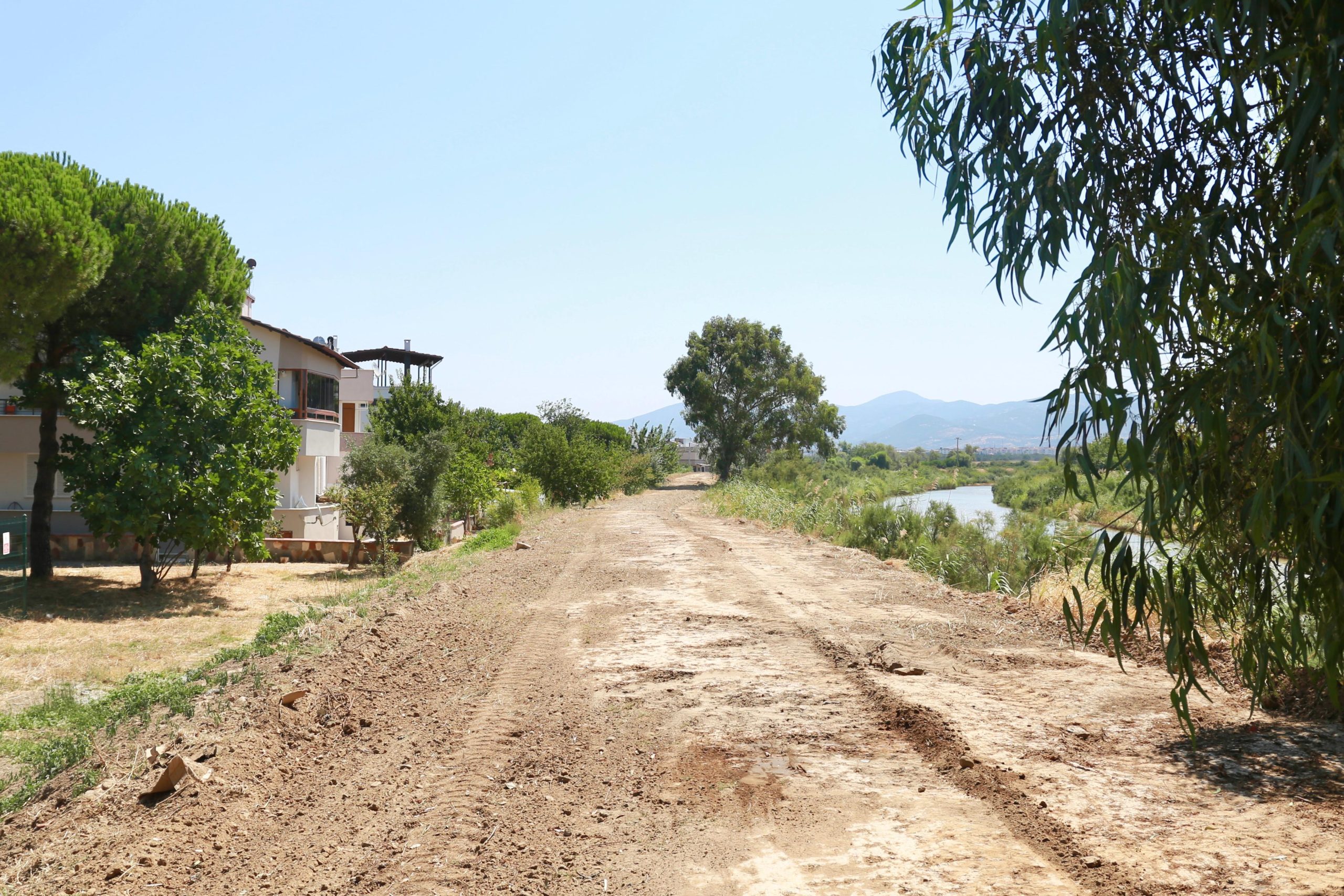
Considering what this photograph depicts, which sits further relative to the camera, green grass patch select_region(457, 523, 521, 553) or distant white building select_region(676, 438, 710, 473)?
distant white building select_region(676, 438, 710, 473)

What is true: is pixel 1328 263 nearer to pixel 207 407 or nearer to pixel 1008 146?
pixel 1008 146

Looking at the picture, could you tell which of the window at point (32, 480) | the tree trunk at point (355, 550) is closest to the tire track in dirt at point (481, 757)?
the tree trunk at point (355, 550)

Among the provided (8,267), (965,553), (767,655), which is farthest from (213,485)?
(965,553)

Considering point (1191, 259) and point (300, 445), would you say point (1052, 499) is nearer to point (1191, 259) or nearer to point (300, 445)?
point (300, 445)

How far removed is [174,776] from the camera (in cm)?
475

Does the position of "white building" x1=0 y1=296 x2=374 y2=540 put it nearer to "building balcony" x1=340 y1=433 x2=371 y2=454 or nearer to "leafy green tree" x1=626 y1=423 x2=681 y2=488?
"building balcony" x1=340 y1=433 x2=371 y2=454

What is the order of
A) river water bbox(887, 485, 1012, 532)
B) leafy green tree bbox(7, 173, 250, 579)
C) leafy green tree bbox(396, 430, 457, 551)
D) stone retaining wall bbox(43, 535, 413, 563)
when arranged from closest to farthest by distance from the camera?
leafy green tree bbox(7, 173, 250, 579), leafy green tree bbox(396, 430, 457, 551), stone retaining wall bbox(43, 535, 413, 563), river water bbox(887, 485, 1012, 532)

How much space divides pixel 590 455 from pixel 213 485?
848 inches

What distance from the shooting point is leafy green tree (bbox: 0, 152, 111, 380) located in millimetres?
13047

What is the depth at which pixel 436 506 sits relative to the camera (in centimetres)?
1952

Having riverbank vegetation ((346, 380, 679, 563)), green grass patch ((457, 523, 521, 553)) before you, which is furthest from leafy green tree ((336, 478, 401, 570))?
green grass patch ((457, 523, 521, 553))

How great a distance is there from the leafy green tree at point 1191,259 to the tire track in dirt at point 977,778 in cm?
92

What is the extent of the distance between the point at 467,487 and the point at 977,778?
65.2 feet

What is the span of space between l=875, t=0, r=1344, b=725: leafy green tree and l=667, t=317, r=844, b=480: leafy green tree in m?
49.1
